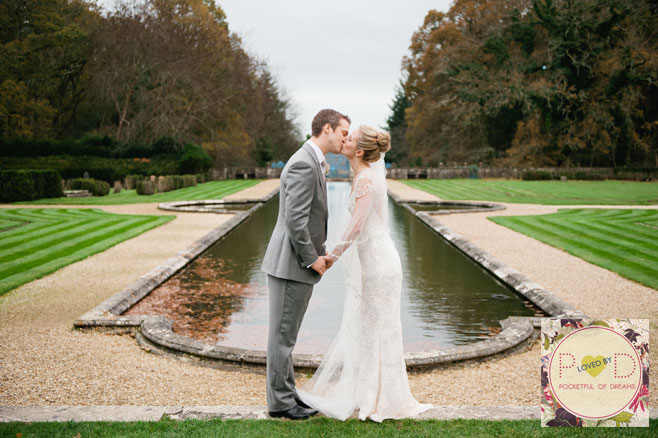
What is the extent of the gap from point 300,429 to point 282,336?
0.57m

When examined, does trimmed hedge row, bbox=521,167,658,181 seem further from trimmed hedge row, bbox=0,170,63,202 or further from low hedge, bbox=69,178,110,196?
trimmed hedge row, bbox=0,170,63,202

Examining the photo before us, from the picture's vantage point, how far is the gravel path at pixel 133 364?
14.1 ft

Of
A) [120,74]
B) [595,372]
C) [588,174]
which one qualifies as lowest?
[595,372]

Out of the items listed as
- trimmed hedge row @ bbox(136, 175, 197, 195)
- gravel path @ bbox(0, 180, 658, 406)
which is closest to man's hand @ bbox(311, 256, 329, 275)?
gravel path @ bbox(0, 180, 658, 406)

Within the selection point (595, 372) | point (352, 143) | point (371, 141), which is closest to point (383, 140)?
point (371, 141)

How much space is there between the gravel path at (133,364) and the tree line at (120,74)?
30328 mm

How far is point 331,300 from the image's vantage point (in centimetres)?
793

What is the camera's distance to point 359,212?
388cm

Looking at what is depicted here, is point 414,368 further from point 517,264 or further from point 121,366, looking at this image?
point 517,264

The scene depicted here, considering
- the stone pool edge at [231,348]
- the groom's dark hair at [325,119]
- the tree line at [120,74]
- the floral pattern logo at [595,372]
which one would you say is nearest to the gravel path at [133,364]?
the stone pool edge at [231,348]

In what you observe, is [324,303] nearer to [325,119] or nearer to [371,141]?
[371,141]

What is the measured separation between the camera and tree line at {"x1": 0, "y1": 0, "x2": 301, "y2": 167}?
35.4 metres

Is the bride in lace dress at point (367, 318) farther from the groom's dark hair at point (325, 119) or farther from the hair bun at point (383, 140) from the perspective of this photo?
the groom's dark hair at point (325, 119)

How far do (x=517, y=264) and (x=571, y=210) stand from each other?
371 inches
